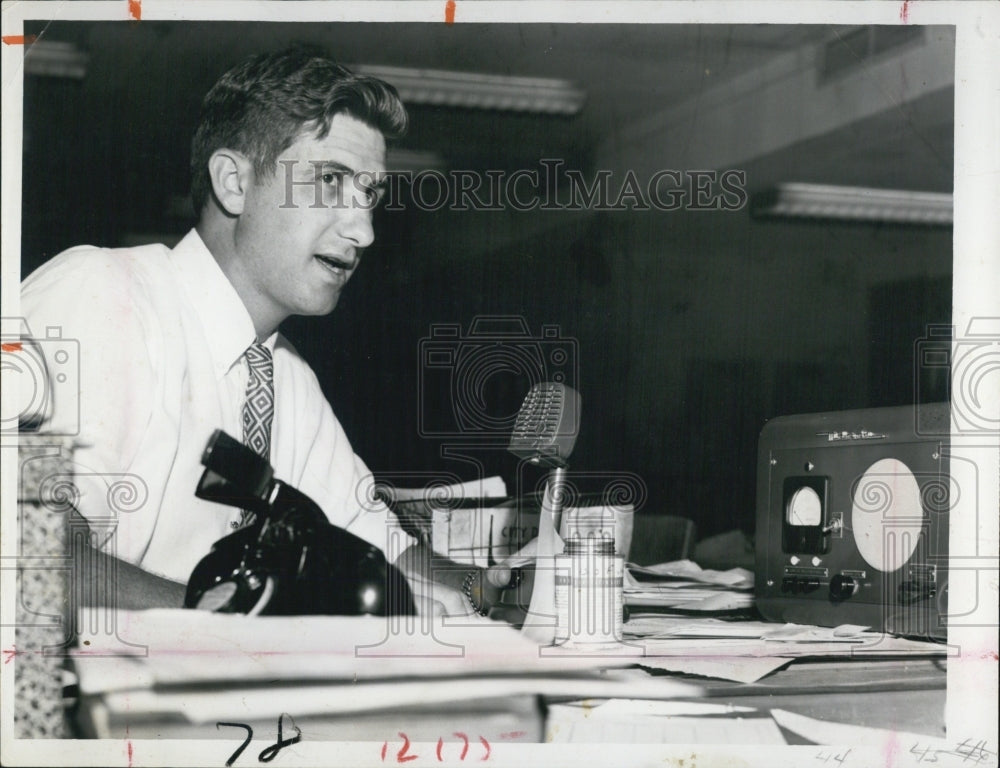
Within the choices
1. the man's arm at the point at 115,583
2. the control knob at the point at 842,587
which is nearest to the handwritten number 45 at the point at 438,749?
the man's arm at the point at 115,583

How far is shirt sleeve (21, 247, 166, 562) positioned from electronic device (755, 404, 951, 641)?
33.4 inches

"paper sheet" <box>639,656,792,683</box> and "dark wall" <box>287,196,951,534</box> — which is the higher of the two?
"dark wall" <box>287,196,951,534</box>

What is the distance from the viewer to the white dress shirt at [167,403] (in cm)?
143

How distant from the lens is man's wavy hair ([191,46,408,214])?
4.84 ft

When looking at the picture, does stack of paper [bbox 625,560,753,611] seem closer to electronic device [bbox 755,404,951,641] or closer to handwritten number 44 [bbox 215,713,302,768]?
electronic device [bbox 755,404,951,641]

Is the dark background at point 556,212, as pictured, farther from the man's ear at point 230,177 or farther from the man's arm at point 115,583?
the man's arm at point 115,583

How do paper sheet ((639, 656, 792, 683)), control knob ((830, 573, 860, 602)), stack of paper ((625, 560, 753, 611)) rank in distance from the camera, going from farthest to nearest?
1. stack of paper ((625, 560, 753, 611))
2. control knob ((830, 573, 860, 602))
3. paper sheet ((639, 656, 792, 683))

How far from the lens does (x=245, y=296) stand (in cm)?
148

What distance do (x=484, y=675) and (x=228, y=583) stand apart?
350 mm

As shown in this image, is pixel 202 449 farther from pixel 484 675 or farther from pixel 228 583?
pixel 484 675

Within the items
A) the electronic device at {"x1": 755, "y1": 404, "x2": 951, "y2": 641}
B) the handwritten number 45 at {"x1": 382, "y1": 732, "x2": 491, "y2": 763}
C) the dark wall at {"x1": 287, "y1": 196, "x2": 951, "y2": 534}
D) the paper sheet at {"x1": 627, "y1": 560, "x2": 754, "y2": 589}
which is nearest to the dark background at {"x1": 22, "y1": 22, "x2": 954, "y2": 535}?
the dark wall at {"x1": 287, "y1": 196, "x2": 951, "y2": 534}

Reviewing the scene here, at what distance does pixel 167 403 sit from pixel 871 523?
2.98ft

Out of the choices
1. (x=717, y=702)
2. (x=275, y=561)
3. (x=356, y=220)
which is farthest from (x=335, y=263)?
(x=717, y=702)

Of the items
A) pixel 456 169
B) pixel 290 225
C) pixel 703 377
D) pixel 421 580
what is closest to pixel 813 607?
pixel 703 377
